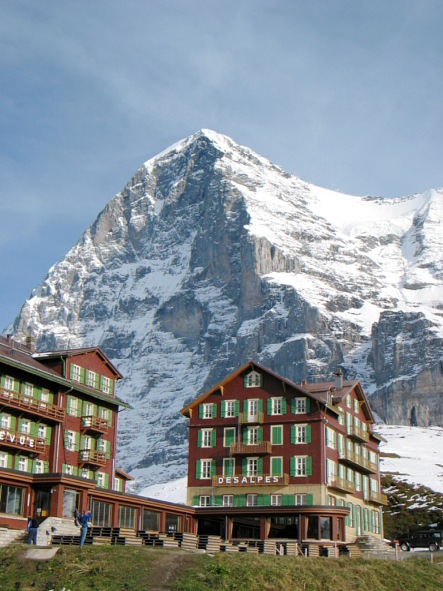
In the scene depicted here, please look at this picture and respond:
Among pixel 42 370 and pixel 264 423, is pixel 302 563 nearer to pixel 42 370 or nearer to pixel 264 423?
pixel 42 370

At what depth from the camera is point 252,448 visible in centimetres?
8356

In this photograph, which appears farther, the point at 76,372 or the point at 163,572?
the point at 76,372

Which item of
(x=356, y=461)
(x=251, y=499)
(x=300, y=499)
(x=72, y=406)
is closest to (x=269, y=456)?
(x=251, y=499)

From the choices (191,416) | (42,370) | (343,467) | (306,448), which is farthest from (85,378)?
(343,467)

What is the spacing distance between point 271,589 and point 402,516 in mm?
75817

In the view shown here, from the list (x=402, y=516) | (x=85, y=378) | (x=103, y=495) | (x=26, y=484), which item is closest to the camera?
(x=26, y=484)

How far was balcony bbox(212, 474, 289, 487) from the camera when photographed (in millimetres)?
81562

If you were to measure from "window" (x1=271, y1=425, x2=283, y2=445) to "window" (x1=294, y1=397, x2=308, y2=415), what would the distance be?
2.10m

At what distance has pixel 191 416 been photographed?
88.8 meters

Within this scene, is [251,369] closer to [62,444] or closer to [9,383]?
[62,444]

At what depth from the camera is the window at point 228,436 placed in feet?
281

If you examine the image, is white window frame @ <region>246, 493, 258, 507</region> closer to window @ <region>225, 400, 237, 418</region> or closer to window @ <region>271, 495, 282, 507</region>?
window @ <region>271, 495, 282, 507</region>

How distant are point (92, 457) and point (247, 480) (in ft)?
48.3

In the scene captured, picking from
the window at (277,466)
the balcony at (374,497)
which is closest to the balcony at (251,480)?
the window at (277,466)
